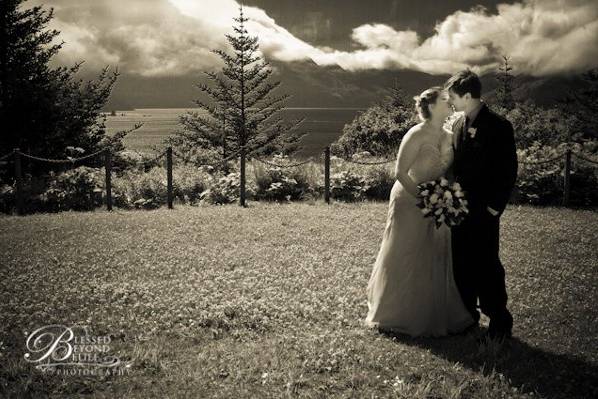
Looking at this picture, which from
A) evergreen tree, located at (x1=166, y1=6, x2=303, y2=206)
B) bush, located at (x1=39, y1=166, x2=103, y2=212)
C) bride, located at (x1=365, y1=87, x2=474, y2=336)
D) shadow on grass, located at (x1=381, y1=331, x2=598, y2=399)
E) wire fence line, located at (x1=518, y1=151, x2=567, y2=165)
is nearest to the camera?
shadow on grass, located at (x1=381, y1=331, x2=598, y2=399)

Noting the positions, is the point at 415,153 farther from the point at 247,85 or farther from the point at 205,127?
the point at 205,127

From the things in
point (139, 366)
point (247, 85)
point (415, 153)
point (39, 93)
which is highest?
point (247, 85)

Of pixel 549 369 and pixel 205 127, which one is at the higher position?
pixel 205 127

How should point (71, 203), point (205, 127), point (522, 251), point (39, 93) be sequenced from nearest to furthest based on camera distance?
point (522, 251) → point (71, 203) → point (39, 93) → point (205, 127)

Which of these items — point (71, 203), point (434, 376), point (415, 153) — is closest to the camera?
point (434, 376)

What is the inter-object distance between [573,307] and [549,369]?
1996 millimetres

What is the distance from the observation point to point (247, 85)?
1287 inches

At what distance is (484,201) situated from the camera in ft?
16.0

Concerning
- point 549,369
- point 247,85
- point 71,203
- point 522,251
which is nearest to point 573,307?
point 549,369

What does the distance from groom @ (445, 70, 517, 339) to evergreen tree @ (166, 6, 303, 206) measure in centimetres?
2474

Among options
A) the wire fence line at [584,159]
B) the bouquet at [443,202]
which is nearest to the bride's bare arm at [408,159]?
the bouquet at [443,202]

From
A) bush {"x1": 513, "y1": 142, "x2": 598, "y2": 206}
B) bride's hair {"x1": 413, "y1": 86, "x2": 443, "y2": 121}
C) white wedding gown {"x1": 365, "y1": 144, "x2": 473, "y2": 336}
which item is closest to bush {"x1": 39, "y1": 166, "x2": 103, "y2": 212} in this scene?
white wedding gown {"x1": 365, "y1": 144, "x2": 473, "y2": 336}

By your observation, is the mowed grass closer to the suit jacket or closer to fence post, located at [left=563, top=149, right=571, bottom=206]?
the suit jacket

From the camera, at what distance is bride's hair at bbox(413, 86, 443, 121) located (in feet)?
16.6
